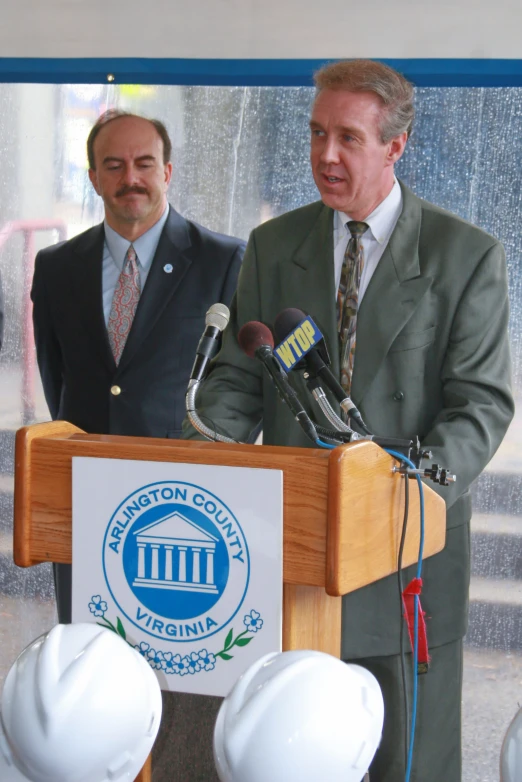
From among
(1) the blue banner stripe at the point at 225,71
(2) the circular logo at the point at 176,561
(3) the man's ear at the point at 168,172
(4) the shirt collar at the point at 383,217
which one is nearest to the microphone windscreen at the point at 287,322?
(2) the circular logo at the point at 176,561

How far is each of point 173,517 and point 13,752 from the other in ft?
1.63

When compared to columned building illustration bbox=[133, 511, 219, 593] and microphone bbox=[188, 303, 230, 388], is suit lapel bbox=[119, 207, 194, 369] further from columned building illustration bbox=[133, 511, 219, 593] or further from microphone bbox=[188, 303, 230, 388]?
columned building illustration bbox=[133, 511, 219, 593]

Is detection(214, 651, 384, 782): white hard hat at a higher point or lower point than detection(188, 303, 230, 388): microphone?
lower

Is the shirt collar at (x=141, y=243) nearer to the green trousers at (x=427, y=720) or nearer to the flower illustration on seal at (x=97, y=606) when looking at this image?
the green trousers at (x=427, y=720)

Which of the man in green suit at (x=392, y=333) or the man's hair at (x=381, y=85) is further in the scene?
the man's hair at (x=381, y=85)

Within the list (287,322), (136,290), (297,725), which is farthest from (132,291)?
(297,725)

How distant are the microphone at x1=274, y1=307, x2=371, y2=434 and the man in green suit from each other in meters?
0.40

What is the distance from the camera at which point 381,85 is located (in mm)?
2348

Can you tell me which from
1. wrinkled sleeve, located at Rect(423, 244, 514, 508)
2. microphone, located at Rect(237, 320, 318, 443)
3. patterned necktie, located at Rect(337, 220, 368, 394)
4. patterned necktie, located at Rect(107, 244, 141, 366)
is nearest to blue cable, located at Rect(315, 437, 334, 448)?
microphone, located at Rect(237, 320, 318, 443)

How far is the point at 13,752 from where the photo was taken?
3.67ft

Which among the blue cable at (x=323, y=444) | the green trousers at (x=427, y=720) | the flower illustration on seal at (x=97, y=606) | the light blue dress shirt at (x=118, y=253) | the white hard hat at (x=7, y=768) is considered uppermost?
the light blue dress shirt at (x=118, y=253)

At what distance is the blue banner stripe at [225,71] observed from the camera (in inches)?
106

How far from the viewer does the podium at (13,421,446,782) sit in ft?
4.86

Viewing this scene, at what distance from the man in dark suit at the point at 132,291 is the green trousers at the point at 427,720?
118 cm
